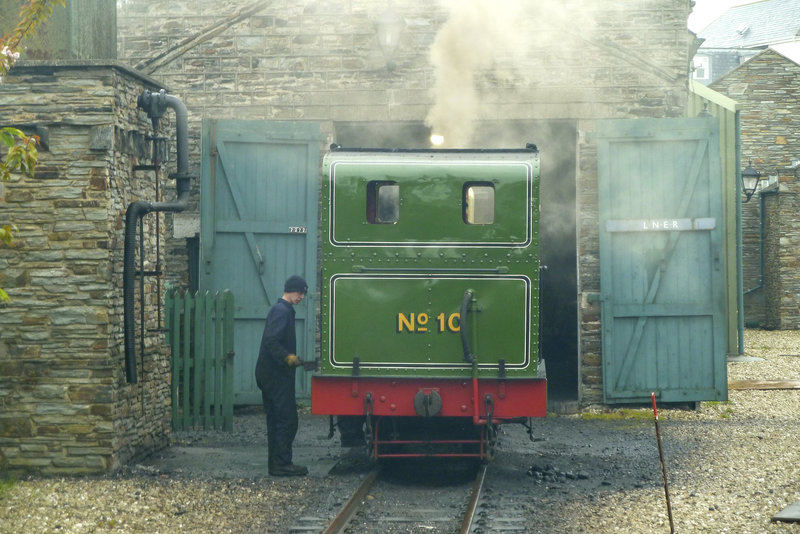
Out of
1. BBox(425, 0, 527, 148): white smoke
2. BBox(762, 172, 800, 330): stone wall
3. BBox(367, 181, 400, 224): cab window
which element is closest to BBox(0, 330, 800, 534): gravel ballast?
BBox(367, 181, 400, 224): cab window

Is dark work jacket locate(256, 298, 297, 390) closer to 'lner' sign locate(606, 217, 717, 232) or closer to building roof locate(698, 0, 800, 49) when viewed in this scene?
'lner' sign locate(606, 217, 717, 232)

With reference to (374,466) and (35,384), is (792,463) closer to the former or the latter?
(374,466)

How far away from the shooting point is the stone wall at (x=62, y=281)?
28.7 feet

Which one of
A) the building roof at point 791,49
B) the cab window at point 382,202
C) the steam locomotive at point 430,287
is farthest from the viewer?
the building roof at point 791,49

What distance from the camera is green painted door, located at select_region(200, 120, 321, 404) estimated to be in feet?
42.1

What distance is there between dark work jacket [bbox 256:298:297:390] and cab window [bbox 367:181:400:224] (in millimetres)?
1159

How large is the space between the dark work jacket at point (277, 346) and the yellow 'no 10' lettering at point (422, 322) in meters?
1.06

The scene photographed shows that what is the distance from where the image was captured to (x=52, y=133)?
888cm

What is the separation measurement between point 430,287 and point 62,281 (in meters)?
3.26

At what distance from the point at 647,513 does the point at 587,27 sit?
7.49 metres

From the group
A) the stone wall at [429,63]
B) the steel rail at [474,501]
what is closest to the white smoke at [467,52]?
the stone wall at [429,63]

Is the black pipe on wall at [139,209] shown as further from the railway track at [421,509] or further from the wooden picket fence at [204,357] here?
the railway track at [421,509]

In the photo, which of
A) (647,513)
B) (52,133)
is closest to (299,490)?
(647,513)

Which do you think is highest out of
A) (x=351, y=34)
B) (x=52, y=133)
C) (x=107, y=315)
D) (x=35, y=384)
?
(x=351, y=34)
